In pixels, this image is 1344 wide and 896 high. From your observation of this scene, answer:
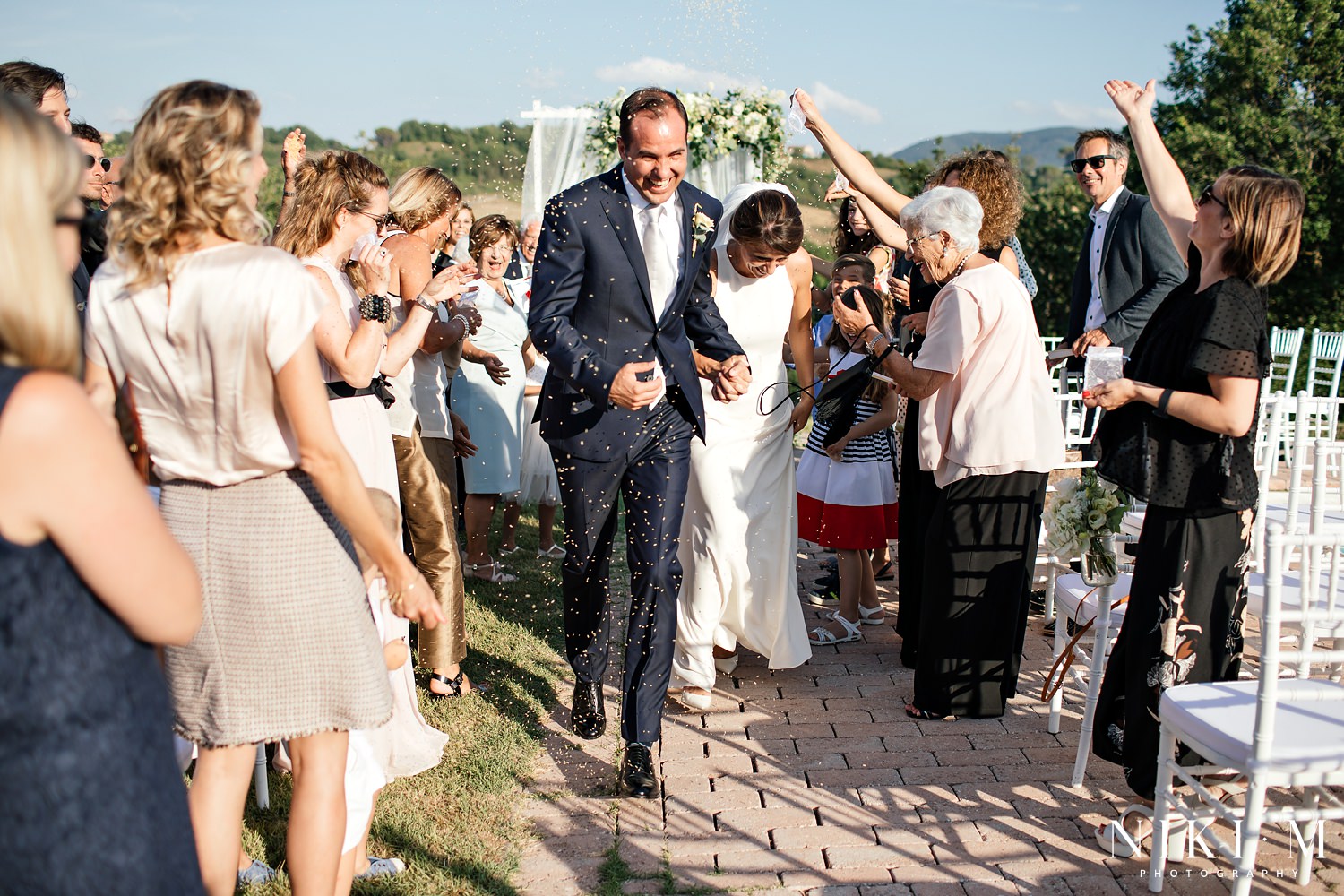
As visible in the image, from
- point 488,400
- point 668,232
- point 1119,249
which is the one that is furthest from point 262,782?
point 1119,249

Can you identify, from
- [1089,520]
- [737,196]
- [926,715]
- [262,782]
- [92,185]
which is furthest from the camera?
[737,196]

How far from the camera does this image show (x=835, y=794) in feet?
12.3

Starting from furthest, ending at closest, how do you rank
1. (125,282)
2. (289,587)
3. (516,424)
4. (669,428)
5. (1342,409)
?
1. (1342,409)
2. (516,424)
3. (669,428)
4. (289,587)
5. (125,282)

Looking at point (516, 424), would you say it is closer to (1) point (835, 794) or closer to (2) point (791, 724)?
(2) point (791, 724)

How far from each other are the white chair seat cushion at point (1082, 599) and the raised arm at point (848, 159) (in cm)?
180

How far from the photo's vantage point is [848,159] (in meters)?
4.78

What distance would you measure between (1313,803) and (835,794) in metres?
1.48

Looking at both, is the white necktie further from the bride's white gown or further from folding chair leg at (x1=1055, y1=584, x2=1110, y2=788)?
folding chair leg at (x1=1055, y1=584, x2=1110, y2=788)

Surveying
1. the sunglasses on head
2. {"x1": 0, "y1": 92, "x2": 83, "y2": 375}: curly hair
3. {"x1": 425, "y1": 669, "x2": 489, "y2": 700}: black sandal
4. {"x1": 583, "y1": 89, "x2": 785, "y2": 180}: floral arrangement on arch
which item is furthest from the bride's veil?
{"x1": 583, "y1": 89, "x2": 785, "y2": 180}: floral arrangement on arch

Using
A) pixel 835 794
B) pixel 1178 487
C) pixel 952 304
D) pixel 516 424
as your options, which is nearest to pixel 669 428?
pixel 952 304

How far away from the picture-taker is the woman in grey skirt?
2148mm

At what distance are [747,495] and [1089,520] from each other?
1.53 meters

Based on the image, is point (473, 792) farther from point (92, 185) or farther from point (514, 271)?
point (514, 271)

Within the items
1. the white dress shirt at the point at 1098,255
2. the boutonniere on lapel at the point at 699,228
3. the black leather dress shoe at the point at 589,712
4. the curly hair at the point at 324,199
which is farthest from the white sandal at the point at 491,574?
the white dress shirt at the point at 1098,255
